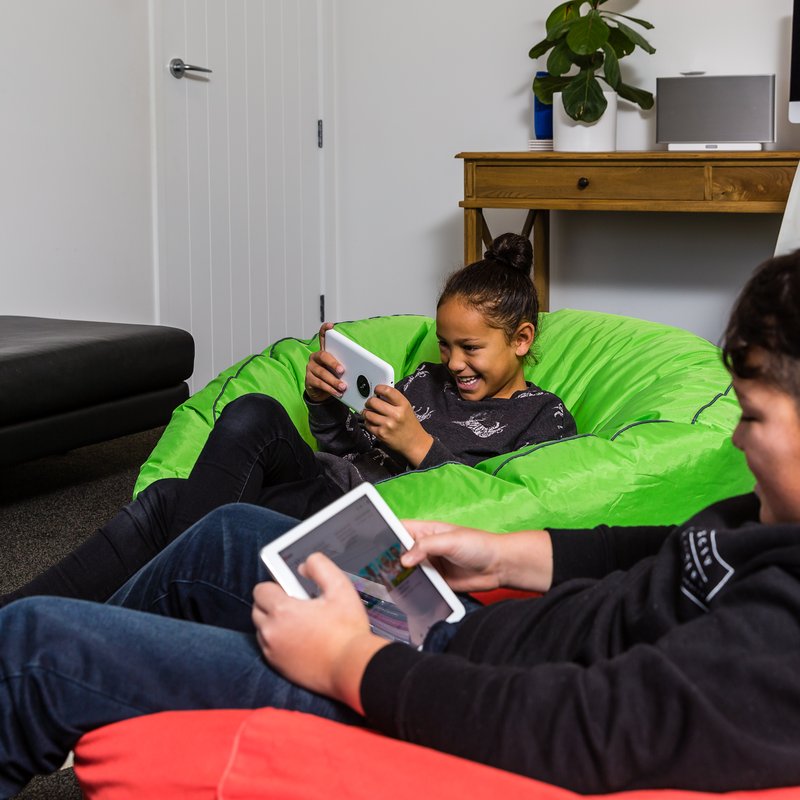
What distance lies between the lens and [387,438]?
1.77m

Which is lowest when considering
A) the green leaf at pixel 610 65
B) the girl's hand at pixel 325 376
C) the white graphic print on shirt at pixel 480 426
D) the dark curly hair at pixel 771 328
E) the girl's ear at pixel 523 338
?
the white graphic print on shirt at pixel 480 426

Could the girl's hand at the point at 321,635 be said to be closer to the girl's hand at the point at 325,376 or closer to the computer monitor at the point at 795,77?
the girl's hand at the point at 325,376

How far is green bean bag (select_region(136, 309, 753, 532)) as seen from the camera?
1609mm

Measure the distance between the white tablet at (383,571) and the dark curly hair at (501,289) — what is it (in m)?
0.96

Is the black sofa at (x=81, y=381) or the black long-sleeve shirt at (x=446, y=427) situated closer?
Result: the black long-sleeve shirt at (x=446, y=427)

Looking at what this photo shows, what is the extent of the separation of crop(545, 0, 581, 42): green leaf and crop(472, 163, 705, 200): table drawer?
435 mm

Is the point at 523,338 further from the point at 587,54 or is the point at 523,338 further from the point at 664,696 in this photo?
the point at 587,54

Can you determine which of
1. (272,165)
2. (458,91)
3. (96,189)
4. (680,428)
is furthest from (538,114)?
(680,428)

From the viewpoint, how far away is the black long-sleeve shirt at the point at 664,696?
0.78 metres

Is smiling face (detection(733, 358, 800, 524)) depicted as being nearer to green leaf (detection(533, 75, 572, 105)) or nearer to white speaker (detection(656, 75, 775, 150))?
white speaker (detection(656, 75, 775, 150))

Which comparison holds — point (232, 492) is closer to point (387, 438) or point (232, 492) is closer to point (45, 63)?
point (387, 438)

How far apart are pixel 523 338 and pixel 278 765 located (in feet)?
4.29

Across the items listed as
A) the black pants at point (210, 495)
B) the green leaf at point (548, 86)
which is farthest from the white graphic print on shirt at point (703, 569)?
the green leaf at point (548, 86)

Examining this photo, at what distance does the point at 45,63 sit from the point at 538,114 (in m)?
Result: 1.57
